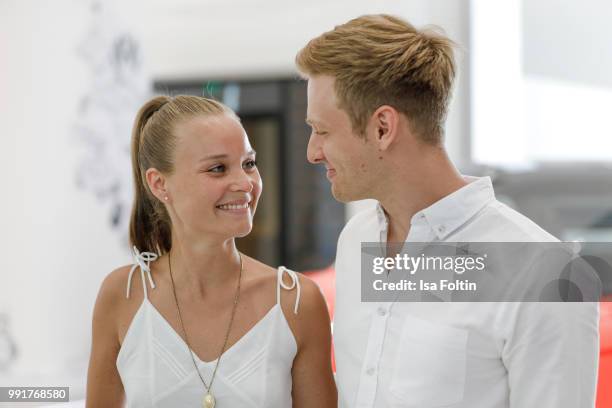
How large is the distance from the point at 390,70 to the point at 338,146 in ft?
0.56

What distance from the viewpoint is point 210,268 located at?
5.79ft

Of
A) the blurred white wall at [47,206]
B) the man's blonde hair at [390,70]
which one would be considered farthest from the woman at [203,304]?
the blurred white wall at [47,206]

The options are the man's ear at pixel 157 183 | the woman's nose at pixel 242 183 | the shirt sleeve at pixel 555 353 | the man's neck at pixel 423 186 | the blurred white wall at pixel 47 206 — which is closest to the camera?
the shirt sleeve at pixel 555 353

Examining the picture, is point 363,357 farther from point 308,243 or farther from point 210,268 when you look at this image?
point 308,243

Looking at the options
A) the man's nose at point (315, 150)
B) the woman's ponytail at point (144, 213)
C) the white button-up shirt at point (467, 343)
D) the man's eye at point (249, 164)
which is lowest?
the white button-up shirt at point (467, 343)

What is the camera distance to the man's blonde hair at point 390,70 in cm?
145

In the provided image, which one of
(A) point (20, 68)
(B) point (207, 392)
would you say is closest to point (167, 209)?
(B) point (207, 392)

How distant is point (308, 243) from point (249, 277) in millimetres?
4495

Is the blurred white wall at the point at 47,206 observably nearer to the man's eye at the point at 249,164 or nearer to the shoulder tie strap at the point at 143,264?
the shoulder tie strap at the point at 143,264

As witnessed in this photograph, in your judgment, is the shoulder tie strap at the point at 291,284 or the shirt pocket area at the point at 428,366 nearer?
the shirt pocket area at the point at 428,366

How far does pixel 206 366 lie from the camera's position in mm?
1675

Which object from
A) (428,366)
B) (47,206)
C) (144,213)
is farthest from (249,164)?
(47,206)

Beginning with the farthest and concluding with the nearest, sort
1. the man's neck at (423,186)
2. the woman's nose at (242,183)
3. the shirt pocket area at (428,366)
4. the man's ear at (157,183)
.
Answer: the man's ear at (157,183)
the woman's nose at (242,183)
the man's neck at (423,186)
the shirt pocket area at (428,366)

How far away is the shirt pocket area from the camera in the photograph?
1.35 m
